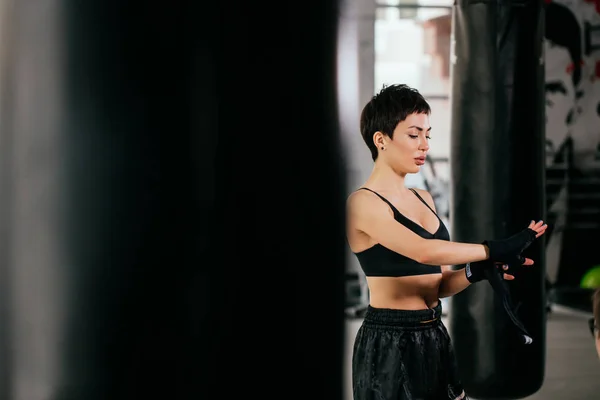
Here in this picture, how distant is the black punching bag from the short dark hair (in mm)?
1668

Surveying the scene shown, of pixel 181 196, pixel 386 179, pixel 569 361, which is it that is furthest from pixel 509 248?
pixel 569 361

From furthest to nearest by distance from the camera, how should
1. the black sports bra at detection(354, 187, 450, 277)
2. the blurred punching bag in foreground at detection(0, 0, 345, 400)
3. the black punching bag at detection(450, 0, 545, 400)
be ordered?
the black punching bag at detection(450, 0, 545, 400)
the black sports bra at detection(354, 187, 450, 277)
the blurred punching bag in foreground at detection(0, 0, 345, 400)

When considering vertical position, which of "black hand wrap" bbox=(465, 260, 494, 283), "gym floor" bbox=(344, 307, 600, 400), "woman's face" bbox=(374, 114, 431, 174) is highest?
"woman's face" bbox=(374, 114, 431, 174)

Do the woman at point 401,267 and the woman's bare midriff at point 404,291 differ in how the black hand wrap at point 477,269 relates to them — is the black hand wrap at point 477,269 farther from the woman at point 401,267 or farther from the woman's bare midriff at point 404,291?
the woman's bare midriff at point 404,291

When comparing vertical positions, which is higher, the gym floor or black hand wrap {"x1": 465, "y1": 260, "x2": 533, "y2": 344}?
black hand wrap {"x1": 465, "y1": 260, "x2": 533, "y2": 344}

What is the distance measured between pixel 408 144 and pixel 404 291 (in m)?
0.33

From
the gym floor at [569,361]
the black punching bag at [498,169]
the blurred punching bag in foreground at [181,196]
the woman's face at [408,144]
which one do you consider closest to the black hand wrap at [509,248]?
the woman's face at [408,144]

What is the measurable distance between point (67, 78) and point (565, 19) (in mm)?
6119

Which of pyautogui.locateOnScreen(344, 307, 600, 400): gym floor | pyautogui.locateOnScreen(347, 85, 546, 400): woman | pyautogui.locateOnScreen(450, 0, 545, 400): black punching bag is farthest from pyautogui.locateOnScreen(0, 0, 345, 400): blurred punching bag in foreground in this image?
pyautogui.locateOnScreen(450, 0, 545, 400): black punching bag

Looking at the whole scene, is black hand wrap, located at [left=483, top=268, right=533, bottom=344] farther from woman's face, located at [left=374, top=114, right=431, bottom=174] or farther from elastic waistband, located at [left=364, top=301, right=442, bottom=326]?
woman's face, located at [left=374, top=114, right=431, bottom=174]

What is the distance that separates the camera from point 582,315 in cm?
616

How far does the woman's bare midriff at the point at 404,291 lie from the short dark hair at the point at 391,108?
311 millimetres

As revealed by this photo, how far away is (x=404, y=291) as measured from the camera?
171 cm

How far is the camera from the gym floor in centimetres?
382
